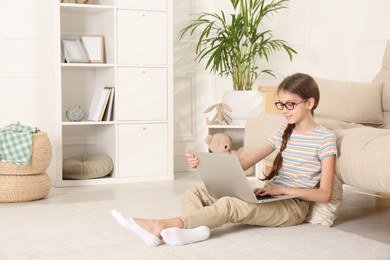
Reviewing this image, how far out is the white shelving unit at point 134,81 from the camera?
13.5ft

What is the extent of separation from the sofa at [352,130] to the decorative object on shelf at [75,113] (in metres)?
1.18

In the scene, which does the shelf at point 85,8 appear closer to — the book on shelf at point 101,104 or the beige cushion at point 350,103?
the book on shelf at point 101,104

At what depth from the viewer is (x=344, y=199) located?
3.47 meters

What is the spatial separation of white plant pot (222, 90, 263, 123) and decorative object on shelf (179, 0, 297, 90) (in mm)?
113

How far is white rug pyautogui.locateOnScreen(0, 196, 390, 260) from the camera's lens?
212 cm

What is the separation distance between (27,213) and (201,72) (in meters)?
2.12

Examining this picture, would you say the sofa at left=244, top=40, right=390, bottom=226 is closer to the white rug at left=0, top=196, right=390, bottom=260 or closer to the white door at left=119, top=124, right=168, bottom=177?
the white rug at left=0, top=196, right=390, bottom=260

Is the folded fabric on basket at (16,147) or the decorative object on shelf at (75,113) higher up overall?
the decorative object on shelf at (75,113)

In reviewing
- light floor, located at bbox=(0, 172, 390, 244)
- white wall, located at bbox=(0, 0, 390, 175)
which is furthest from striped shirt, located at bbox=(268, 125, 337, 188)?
white wall, located at bbox=(0, 0, 390, 175)

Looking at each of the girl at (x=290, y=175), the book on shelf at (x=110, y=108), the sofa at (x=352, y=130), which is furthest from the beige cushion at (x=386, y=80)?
the book on shelf at (x=110, y=108)

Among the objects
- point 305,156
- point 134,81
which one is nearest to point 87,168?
point 134,81

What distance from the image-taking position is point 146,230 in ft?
7.21

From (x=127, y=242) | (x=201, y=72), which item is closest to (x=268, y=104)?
(x=201, y=72)

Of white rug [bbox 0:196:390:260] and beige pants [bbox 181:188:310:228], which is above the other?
beige pants [bbox 181:188:310:228]
